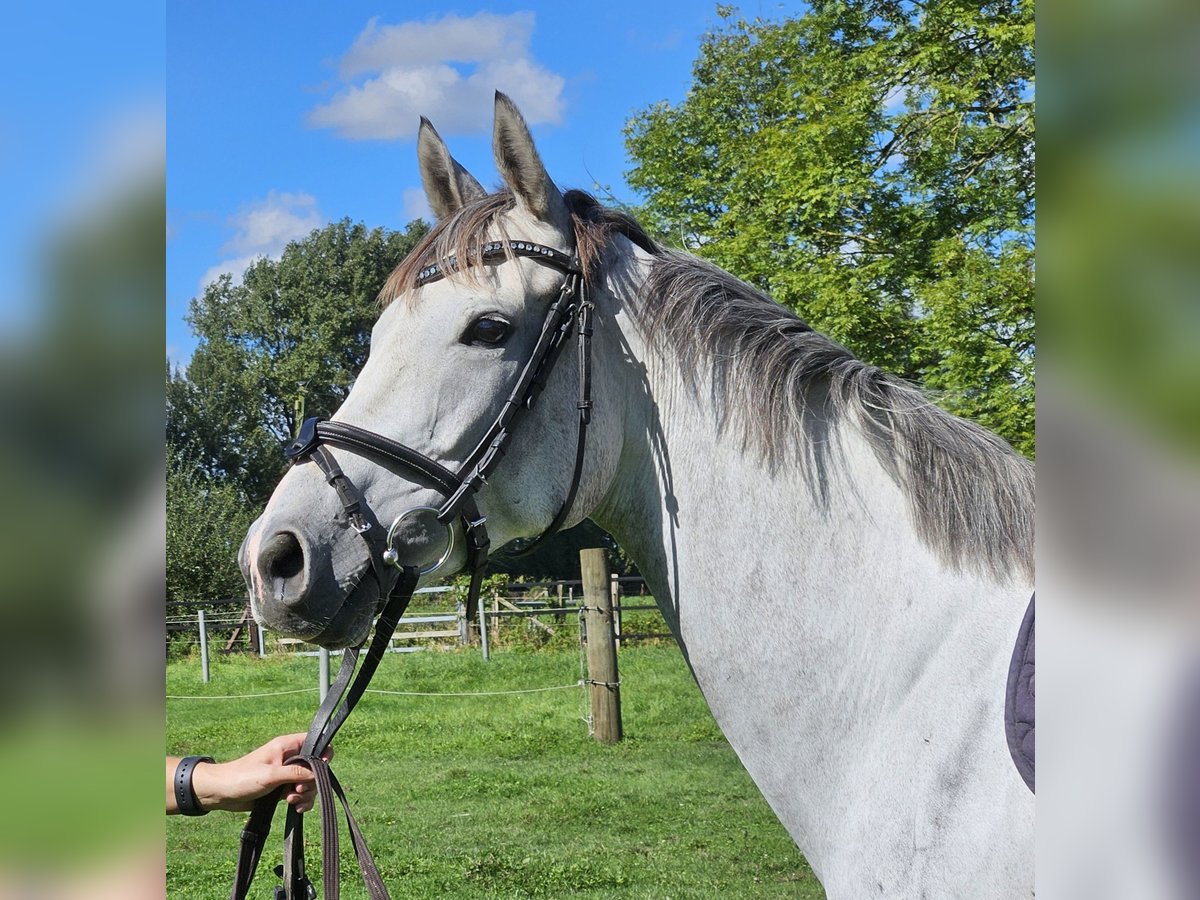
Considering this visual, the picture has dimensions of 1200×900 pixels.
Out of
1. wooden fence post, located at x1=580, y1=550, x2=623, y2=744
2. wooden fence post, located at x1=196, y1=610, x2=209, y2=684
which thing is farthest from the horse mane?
wooden fence post, located at x1=196, y1=610, x2=209, y2=684

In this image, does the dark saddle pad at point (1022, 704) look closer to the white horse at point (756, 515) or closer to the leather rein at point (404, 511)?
the white horse at point (756, 515)

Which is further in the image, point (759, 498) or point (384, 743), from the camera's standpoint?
point (384, 743)

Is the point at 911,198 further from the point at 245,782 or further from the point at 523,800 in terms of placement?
the point at 245,782

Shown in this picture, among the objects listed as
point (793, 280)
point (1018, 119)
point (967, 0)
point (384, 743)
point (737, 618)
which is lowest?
point (384, 743)

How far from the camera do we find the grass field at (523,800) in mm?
5781

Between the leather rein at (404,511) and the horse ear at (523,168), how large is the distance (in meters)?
0.10

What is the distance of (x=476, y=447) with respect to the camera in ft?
6.20

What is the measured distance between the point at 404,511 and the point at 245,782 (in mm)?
624

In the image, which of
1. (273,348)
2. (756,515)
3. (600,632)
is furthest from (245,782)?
(273,348)

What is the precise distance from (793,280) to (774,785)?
29.9 ft

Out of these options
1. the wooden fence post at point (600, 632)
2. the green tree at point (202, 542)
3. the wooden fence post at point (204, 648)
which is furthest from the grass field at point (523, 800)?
the green tree at point (202, 542)
